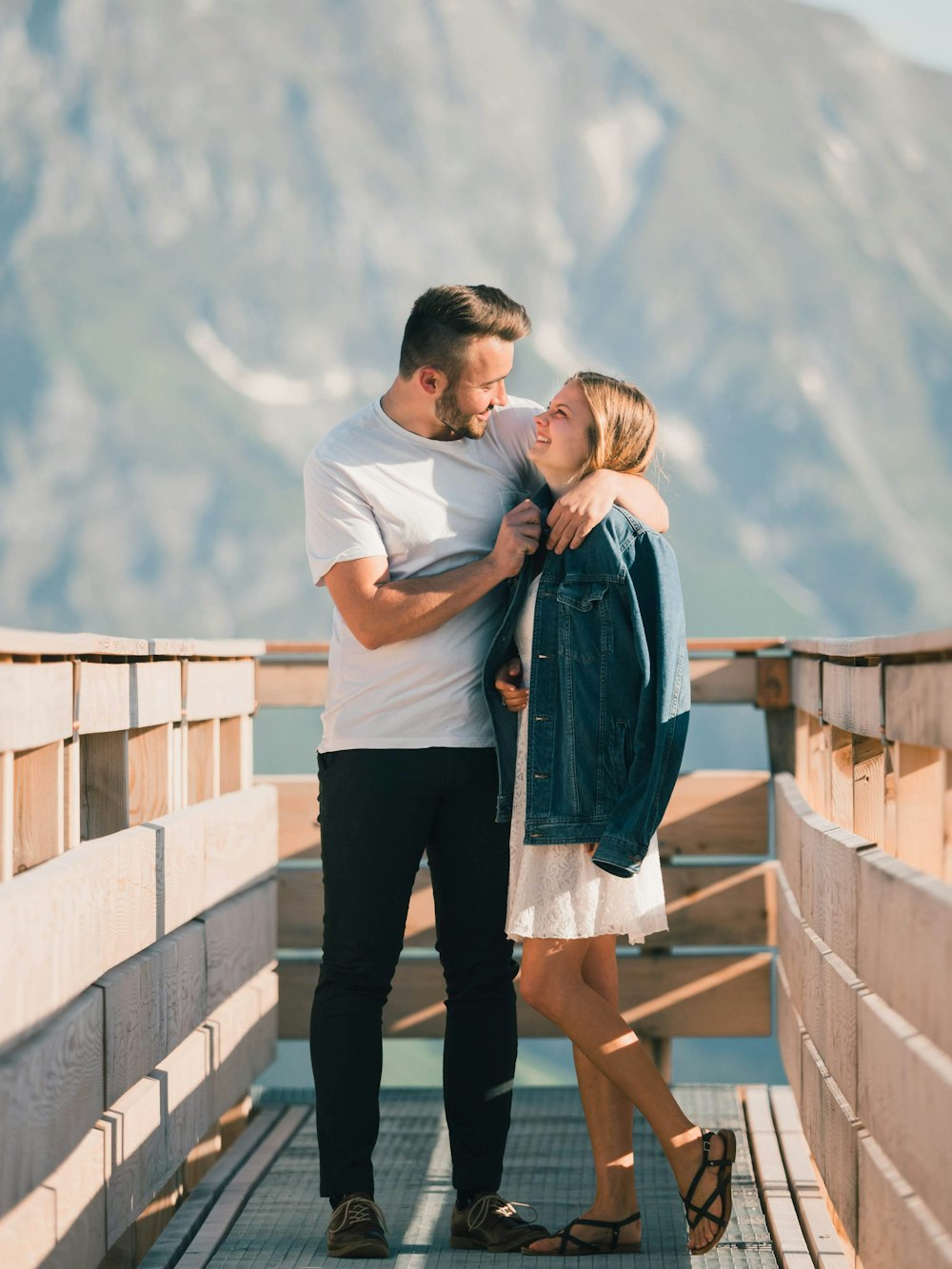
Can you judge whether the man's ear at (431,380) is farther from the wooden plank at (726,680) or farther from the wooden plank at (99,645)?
the wooden plank at (726,680)

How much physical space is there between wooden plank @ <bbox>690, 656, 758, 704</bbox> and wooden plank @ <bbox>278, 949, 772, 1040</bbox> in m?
0.62

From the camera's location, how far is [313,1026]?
265cm

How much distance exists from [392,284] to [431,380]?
4815cm

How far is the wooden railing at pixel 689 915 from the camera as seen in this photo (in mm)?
3879

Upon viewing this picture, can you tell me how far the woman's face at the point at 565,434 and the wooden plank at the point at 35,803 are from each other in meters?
0.89

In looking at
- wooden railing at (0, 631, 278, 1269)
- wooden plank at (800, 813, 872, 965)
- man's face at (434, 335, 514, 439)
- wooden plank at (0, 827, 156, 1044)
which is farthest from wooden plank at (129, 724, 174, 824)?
wooden plank at (800, 813, 872, 965)

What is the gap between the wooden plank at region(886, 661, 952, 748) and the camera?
1.82 meters

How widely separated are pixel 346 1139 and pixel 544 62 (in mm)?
59782

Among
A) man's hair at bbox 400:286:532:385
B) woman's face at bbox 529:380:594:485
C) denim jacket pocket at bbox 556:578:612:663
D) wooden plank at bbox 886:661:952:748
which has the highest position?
man's hair at bbox 400:286:532:385

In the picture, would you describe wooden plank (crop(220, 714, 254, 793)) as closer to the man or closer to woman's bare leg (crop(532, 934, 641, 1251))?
the man

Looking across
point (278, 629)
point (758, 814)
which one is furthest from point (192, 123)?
point (758, 814)

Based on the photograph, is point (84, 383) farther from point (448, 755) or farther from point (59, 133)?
point (448, 755)

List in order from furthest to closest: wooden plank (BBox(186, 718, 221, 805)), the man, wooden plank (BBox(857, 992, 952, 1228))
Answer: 1. wooden plank (BBox(186, 718, 221, 805))
2. the man
3. wooden plank (BBox(857, 992, 952, 1228))

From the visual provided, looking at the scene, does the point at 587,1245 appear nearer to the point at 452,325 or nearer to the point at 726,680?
the point at 452,325
